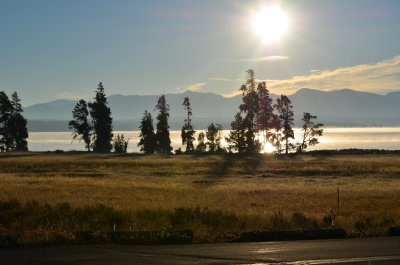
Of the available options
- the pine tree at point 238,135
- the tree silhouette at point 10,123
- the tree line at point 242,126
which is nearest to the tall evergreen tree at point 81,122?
the tree line at point 242,126

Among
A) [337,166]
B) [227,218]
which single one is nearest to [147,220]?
[227,218]

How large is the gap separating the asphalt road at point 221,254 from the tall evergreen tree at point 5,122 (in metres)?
92.8

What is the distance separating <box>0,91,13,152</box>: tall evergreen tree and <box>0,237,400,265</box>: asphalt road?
9284 centimetres

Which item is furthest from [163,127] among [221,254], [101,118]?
[221,254]

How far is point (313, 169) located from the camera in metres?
54.0

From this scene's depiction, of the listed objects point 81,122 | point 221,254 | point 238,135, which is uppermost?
point 81,122

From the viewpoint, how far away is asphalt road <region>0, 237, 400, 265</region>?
29.7 ft

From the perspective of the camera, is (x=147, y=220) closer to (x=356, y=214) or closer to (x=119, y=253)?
(x=119, y=253)

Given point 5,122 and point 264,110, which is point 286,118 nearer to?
point 264,110

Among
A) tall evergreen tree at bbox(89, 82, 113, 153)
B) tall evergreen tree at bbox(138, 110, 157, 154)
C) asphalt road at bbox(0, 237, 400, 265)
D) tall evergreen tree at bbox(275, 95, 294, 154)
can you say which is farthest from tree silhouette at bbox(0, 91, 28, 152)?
asphalt road at bbox(0, 237, 400, 265)

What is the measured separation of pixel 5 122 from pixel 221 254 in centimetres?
9763

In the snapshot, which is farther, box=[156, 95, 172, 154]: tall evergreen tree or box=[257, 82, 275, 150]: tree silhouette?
box=[156, 95, 172, 154]: tall evergreen tree

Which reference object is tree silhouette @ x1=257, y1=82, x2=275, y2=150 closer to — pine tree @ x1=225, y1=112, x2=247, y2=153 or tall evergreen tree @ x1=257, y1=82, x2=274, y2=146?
tall evergreen tree @ x1=257, y1=82, x2=274, y2=146

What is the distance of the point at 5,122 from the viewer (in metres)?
96.8
